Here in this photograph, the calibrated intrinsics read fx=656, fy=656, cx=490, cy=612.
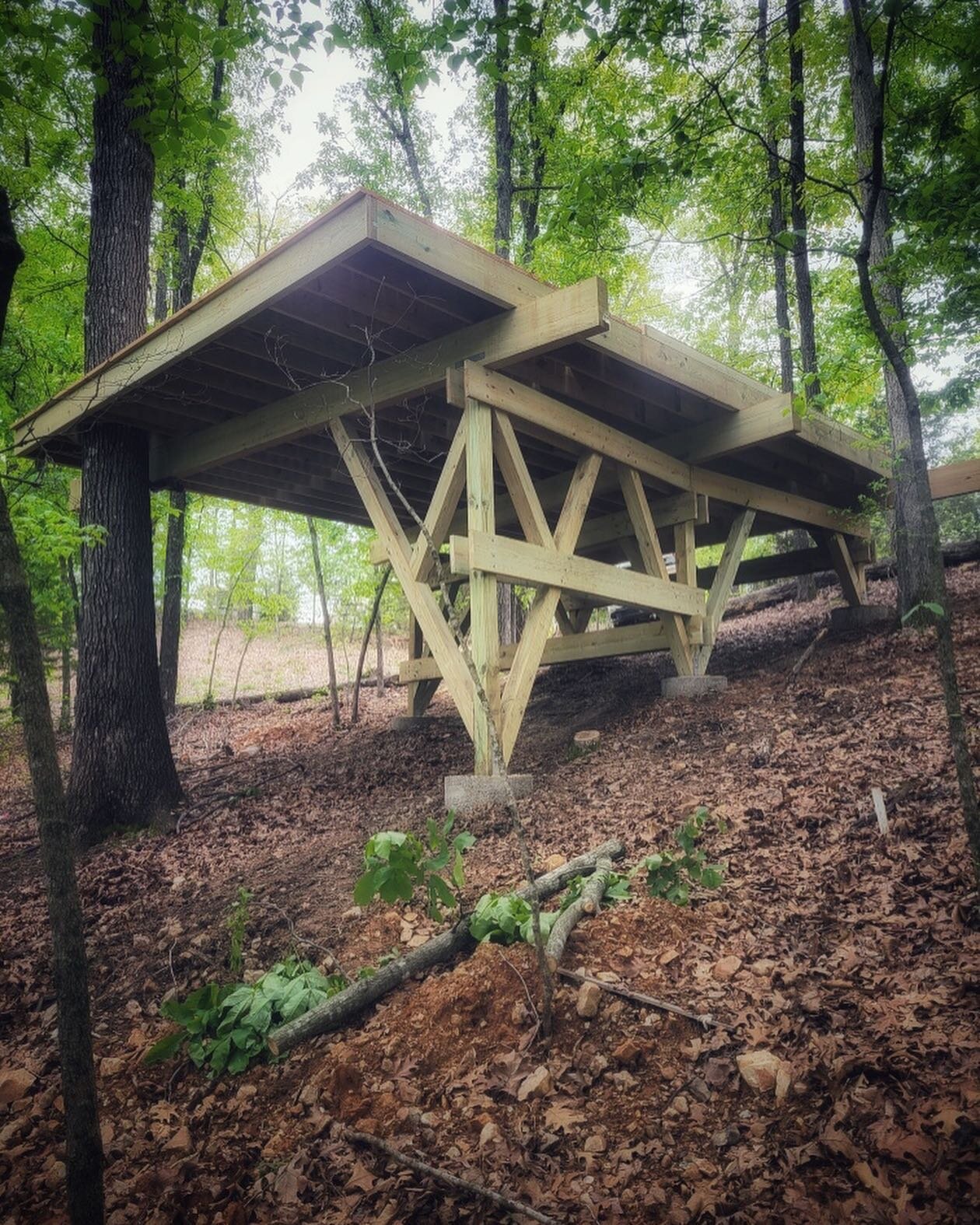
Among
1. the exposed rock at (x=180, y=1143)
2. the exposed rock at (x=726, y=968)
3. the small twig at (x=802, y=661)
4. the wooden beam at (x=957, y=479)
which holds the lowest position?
the exposed rock at (x=180, y=1143)

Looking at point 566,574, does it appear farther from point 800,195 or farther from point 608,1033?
point 800,195

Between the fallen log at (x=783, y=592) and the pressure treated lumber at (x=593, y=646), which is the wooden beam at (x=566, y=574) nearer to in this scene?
the pressure treated lumber at (x=593, y=646)

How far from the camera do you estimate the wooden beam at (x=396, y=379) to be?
433 cm

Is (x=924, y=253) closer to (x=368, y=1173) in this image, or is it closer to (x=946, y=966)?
(x=946, y=966)

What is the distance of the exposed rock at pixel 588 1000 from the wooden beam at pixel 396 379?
2.89m

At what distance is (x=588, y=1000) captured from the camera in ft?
7.97

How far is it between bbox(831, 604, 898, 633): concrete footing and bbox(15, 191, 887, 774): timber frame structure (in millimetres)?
1556

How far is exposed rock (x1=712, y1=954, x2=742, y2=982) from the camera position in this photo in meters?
2.53

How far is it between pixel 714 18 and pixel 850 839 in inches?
176

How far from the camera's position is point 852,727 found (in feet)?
16.1

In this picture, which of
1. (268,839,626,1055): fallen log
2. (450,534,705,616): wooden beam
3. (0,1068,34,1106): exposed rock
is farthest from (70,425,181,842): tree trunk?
(268,839,626,1055): fallen log

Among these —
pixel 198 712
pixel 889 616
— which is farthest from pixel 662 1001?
pixel 198 712

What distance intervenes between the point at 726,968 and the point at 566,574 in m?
3.26

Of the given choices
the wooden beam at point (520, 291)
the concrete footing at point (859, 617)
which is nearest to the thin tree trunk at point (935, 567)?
the wooden beam at point (520, 291)
